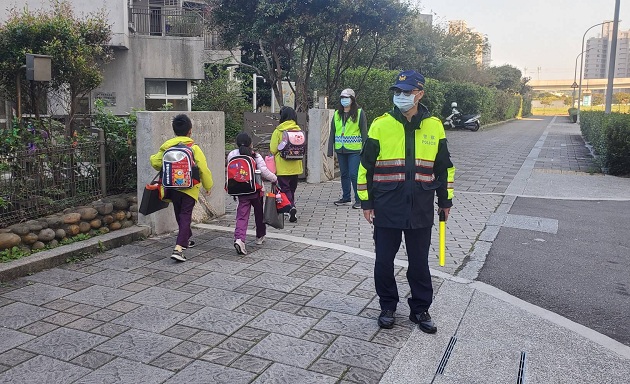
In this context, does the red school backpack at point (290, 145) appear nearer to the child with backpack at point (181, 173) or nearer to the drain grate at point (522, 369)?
the child with backpack at point (181, 173)

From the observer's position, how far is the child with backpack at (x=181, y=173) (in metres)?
5.98

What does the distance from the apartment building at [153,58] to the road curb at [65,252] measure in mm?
13613

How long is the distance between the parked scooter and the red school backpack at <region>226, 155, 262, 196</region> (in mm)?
26608

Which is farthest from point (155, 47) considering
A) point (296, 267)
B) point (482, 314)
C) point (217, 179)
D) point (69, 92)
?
point (482, 314)

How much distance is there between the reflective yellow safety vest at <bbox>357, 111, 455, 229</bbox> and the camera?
14.1 feet

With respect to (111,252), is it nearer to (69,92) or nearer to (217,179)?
(217,179)

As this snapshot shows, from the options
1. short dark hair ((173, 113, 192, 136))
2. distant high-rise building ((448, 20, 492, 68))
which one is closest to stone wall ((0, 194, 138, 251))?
short dark hair ((173, 113, 192, 136))

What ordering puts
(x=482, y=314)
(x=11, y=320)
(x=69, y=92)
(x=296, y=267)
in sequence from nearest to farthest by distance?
(x=11, y=320) → (x=482, y=314) → (x=296, y=267) → (x=69, y=92)

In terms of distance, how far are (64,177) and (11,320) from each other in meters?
2.46

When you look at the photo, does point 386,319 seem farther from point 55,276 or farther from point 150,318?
Answer: point 55,276

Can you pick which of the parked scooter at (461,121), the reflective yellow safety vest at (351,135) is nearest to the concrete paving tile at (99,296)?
the reflective yellow safety vest at (351,135)

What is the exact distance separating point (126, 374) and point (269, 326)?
1.15 m

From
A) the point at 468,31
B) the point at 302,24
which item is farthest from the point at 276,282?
the point at 468,31

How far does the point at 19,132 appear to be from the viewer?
249 inches
